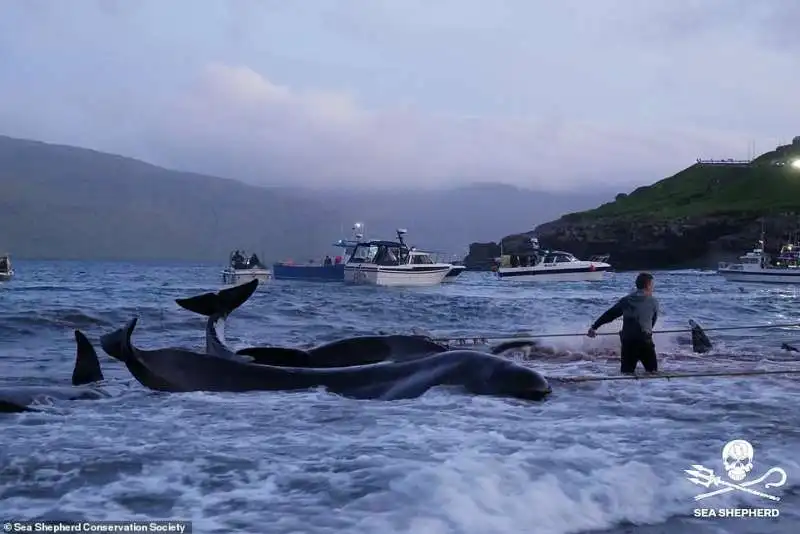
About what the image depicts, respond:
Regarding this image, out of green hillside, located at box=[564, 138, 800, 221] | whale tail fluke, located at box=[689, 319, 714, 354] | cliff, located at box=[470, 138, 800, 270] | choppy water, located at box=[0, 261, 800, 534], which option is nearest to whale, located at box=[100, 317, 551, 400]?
choppy water, located at box=[0, 261, 800, 534]

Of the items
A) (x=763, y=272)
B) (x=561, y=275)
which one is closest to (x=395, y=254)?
(x=561, y=275)

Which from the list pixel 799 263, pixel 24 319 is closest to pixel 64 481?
pixel 24 319

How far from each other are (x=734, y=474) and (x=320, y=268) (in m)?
66.2

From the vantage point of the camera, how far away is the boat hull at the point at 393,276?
6462cm

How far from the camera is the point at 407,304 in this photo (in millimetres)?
34094

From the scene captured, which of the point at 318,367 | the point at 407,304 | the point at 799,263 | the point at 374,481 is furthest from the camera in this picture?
the point at 799,263

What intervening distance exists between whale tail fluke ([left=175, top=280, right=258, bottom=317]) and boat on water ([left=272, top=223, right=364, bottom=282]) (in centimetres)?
5863

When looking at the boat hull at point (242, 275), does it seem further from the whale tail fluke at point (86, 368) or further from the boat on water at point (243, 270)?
the whale tail fluke at point (86, 368)

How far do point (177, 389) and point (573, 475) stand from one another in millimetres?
5139

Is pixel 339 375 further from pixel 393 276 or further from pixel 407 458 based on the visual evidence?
pixel 393 276

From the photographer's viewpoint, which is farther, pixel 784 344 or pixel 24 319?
pixel 24 319

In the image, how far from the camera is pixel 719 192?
168 m

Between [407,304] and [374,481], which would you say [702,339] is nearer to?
[374,481]

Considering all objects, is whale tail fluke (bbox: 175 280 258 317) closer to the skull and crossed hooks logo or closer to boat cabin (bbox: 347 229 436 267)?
the skull and crossed hooks logo
